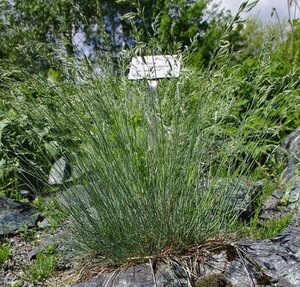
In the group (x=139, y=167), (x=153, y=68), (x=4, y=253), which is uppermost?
(x=153, y=68)

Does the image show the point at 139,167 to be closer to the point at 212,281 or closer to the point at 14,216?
the point at 212,281

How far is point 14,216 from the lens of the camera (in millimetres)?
3221

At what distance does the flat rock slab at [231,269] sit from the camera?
1980 millimetres

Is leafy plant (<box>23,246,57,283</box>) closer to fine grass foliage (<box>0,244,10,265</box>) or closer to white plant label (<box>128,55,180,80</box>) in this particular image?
fine grass foliage (<box>0,244,10,265</box>)

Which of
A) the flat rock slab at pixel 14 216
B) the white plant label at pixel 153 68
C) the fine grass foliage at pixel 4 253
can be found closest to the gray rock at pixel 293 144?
the white plant label at pixel 153 68

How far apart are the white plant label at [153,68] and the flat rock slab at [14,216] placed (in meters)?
1.33

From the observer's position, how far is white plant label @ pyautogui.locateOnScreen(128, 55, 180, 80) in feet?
6.92

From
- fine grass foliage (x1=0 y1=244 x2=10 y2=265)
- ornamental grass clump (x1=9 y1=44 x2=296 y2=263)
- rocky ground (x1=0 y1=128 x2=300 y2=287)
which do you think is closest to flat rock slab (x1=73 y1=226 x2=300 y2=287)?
rocky ground (x1=0 y1=128 x2=300 y2=287)

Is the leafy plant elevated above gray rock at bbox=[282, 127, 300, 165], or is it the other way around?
gray rock at bbox=[282, 127, 300, 165]

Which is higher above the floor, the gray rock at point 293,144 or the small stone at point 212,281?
the gray rock at point 293,144

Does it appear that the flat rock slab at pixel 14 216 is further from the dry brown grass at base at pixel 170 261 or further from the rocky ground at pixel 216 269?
the dry brown grass at base at pixel 170 261

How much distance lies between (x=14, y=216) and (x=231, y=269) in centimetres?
172

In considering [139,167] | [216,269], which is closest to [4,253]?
[139,167]

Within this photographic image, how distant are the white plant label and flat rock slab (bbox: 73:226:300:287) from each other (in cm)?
80
